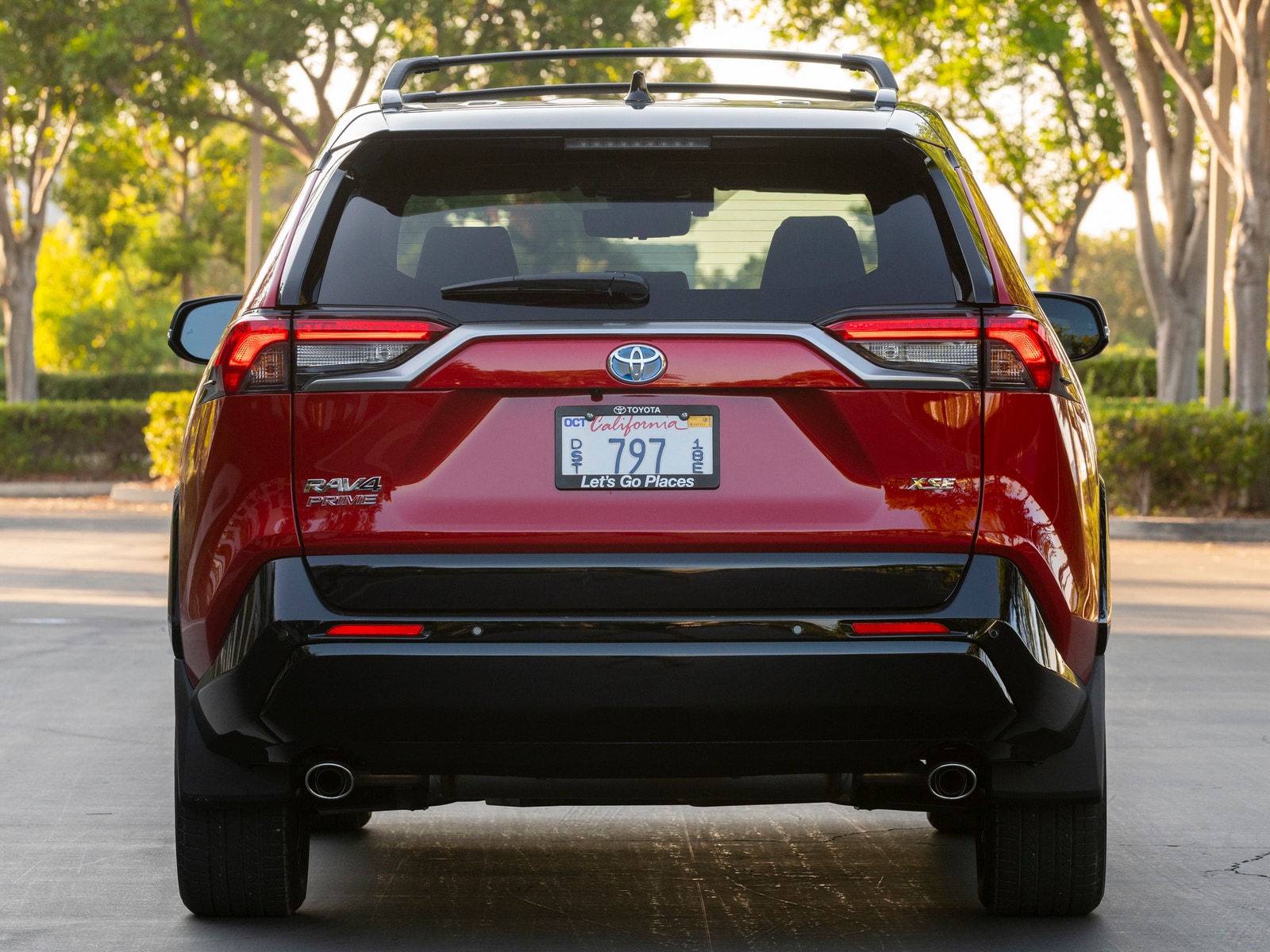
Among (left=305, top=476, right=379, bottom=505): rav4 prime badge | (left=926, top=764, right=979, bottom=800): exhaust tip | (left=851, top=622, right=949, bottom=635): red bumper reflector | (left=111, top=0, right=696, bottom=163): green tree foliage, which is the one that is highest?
(left=111, top=0, right=696, bottom=163): green tree foliage

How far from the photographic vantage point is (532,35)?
25.2 meters

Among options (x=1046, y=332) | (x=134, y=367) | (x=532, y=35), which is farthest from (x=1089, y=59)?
(x=1046, y=332)

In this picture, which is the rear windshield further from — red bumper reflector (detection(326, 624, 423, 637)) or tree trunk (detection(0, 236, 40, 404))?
tree trunk (detection(0, 236, 40, 404))

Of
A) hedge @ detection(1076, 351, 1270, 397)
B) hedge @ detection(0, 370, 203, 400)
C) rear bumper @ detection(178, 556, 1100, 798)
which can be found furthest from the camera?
hedge @ detection(1076, 351, 1270, 397)

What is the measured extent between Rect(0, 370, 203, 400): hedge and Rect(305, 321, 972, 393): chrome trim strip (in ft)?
122

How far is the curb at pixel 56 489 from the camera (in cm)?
2325

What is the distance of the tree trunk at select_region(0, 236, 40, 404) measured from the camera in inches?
1144

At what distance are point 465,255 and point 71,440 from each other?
2224 cm

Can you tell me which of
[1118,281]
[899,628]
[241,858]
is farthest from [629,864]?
[1118,281]

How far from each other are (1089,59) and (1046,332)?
31.6 m

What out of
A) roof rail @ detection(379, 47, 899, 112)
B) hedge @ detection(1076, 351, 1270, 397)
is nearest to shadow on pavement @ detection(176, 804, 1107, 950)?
roof rail @ detection(379, 47, 899, 112)

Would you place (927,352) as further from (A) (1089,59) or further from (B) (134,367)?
(B) (134,367)

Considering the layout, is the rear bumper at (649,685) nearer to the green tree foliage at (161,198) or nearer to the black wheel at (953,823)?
the black wheel at (953,823)

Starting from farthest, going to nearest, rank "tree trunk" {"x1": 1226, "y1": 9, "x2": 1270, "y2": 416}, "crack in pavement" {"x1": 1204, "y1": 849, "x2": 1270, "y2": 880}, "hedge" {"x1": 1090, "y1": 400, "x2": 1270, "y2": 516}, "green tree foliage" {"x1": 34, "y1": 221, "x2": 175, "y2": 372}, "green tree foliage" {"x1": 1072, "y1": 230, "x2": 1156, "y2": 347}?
"green tree foliage" {"x1": 1072, "y1": 230, "x2": 1156, "y2": 347} → "green tree foliage" {"x1": 34, "y1": 221, "x2": 175, "y2": 372} → "tree trunk" {"x1": 1226, "y1": 9, "x2": 1270, "y2": 416} → "hedge" {"x1": 1090, "y1": 400, "x2": 1270, "y2": 516} → "crack in pavement" {"x1": 1204, "y1": 849, "x2": 1270, "y2": 880}
